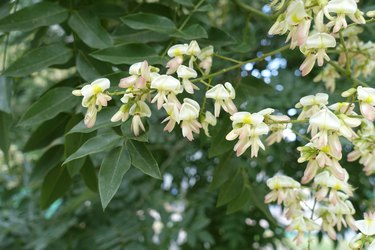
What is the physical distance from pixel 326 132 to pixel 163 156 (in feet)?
3.21

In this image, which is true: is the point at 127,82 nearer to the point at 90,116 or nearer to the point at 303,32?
the point at 90,116

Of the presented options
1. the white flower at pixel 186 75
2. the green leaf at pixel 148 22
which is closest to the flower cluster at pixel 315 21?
the white flower at pixel 186 75

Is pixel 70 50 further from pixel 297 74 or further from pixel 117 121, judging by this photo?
pixel 297 74

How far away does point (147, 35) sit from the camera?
0.87 metres

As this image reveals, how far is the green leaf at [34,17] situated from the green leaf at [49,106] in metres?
0.11

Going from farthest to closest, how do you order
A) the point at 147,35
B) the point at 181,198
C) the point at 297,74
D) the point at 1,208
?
the point at 1,208, the point at 181,198, the point at 297,74, the point at 147,35

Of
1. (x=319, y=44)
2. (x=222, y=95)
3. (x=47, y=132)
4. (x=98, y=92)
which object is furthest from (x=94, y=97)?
(x=47, y=132)

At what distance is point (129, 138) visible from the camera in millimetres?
667

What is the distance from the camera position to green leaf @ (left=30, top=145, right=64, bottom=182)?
95 cm

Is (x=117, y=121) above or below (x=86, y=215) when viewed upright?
above

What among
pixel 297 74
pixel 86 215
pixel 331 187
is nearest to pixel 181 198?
pixel 86 215

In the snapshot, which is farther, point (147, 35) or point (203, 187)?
point (203, 187)

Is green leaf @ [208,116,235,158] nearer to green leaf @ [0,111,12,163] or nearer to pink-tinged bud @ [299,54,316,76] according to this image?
pink-tinged bud @ [299,54,316,76]

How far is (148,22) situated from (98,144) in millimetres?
224
